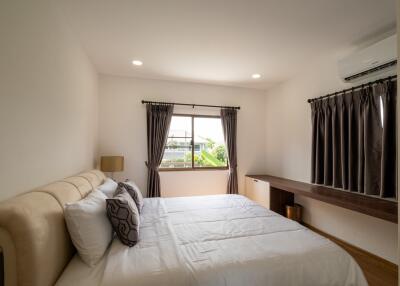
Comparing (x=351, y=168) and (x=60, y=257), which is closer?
(x=60, y=257)

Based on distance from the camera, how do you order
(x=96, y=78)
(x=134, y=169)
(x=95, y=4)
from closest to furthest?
1. (x=95, y=4)
2. (x=96, y=78)
3. (x=134, y=169)

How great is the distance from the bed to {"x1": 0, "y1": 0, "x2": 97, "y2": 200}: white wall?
1.94 feet

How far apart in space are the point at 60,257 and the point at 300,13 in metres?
2.74

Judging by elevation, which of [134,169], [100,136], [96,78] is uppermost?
[96,78]

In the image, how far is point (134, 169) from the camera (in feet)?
12.1

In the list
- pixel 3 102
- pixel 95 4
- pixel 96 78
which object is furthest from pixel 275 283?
pixel 96 78

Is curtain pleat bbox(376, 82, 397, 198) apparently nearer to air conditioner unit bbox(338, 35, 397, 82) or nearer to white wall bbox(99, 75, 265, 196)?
air conditioner unit bbox(338, 35, 397, 82)

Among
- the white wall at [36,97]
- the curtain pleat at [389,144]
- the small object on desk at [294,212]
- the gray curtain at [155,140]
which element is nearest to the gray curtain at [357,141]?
the curtain pleat at [389,144]

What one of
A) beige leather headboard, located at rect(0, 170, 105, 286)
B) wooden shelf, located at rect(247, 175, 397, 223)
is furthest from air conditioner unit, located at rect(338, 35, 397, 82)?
beige leather headboard, located at rect(0, 170, 105, 286)

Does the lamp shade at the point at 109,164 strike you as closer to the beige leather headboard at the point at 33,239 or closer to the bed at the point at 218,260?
the bed at the point at 218,260

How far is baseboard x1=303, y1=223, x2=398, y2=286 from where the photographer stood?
202 cm

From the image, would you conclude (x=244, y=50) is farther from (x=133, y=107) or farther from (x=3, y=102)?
(x=3, y=102)

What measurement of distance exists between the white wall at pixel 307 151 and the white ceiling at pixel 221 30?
38cm

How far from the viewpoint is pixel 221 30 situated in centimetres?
222
